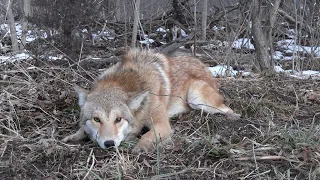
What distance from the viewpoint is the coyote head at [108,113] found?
425 cm

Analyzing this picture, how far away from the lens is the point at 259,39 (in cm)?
804

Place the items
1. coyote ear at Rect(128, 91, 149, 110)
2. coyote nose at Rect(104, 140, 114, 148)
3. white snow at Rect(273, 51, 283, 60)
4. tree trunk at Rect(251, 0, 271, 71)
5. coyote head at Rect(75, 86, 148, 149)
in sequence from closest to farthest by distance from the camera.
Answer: coyote nose at Rect(104, 140, 114, 148) < coyote head at Rect(75, 86, 148, 149) < coyote ear at Rect(128, 91, 149, 110) < tree trunk at Rect(251, 0, 271, 71) < white snow at Rect(273, 51, 283, 60)

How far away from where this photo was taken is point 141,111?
491cm

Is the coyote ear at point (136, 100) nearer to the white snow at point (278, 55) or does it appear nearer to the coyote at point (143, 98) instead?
the coyote at point (143, 98)

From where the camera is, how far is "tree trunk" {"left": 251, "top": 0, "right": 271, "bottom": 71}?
7.83 m

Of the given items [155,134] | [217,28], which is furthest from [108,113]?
[217,28]

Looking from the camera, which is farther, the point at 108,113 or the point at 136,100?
the point at 136,100

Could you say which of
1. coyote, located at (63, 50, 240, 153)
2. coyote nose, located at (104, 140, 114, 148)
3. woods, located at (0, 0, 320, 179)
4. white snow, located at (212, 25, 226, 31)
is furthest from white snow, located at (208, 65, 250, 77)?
coyote nose, located at (104, 140, 114, 148)

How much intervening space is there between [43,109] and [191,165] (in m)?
2.17

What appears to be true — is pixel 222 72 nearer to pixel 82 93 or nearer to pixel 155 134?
pixel 82 93

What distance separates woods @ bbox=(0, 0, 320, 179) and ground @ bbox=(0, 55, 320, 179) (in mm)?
11

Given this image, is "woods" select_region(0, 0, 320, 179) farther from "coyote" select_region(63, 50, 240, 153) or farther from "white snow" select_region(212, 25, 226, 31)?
"white snow" select_region(212, 25, 226, 31)

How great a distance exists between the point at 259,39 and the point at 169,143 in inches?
165

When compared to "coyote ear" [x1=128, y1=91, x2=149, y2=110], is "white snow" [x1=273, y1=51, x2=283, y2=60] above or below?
below
